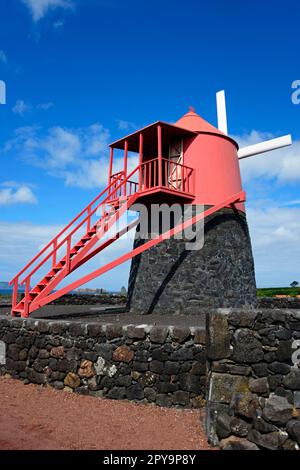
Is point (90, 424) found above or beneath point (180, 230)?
beneath

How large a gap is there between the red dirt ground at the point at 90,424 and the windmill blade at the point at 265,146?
31.1 ft

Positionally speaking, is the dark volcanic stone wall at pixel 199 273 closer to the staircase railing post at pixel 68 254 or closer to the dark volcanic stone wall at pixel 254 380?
the staircase railing post at pixel 68 254

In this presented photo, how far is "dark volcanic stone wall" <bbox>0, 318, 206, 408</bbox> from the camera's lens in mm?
6062

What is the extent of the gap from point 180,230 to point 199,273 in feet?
4.65

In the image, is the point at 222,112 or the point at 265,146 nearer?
the point at 265,146

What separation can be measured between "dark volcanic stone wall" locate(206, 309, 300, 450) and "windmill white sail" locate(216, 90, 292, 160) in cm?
903

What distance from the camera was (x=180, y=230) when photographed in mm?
9867

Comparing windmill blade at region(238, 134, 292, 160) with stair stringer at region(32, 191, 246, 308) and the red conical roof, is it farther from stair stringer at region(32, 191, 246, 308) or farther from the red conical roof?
stair stringer at region(32, 191, 246, 308)

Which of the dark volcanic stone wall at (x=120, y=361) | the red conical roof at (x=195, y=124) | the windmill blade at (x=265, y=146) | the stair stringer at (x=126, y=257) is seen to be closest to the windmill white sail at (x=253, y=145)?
the windmill blade at (x=265, y=146)

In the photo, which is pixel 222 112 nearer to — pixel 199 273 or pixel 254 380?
pixel 199 273

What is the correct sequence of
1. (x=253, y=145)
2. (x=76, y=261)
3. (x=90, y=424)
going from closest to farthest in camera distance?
(x=90, y=424) → (x=76, y=261) → (x=253, y=145)

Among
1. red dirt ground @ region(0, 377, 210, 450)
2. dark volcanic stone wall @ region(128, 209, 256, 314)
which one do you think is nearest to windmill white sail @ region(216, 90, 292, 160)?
dark volcanic stone wall @ region(128, 209, 256, 314)

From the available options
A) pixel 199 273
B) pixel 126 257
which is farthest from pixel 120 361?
pixel 199 273
